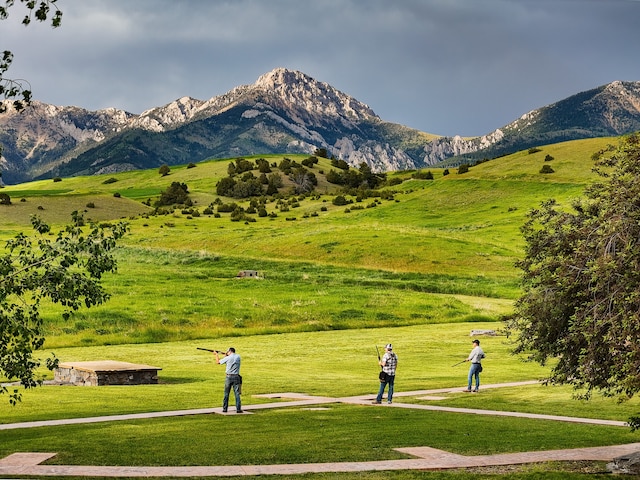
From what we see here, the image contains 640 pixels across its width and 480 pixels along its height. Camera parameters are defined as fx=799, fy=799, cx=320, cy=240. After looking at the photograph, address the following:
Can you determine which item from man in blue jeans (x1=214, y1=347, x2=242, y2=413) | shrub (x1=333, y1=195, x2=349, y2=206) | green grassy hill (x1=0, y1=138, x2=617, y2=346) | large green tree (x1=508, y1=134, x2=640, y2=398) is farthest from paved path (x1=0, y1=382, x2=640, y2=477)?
shrub (x1=333, y1=195, x2=349, y2=206)

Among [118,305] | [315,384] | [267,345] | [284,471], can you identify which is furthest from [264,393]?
[118,305]

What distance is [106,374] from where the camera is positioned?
142 ft

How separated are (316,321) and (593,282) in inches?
→ 2196

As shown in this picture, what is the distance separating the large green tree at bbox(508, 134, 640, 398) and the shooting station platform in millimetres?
23779

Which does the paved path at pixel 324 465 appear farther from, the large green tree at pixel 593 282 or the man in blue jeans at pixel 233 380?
the man in blue jeans at pixel 233 380

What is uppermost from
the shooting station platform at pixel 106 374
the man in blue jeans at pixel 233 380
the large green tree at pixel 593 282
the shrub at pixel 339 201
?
the shrub at pixel 339 201

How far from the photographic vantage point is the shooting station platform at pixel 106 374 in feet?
141

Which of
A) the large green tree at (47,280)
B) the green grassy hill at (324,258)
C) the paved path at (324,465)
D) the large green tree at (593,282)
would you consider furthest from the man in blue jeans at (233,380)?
the green grassy hill at (324,258)

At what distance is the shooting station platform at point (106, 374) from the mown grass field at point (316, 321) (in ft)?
4.17

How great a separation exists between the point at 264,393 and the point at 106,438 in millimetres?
15357

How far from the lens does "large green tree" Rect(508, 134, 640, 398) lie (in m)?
19.6

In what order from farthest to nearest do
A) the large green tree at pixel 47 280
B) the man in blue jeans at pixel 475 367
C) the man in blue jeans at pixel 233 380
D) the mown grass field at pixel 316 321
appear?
the man in blue jeans at pixel 475 367, the man in blue jeans at pixel 233 380, the mown grass field at pixel 316 321, the large green tree at pixel 47 280

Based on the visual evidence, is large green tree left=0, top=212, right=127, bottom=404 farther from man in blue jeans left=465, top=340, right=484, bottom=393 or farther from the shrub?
the shrub

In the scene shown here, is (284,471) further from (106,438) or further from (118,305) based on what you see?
(118,305)
